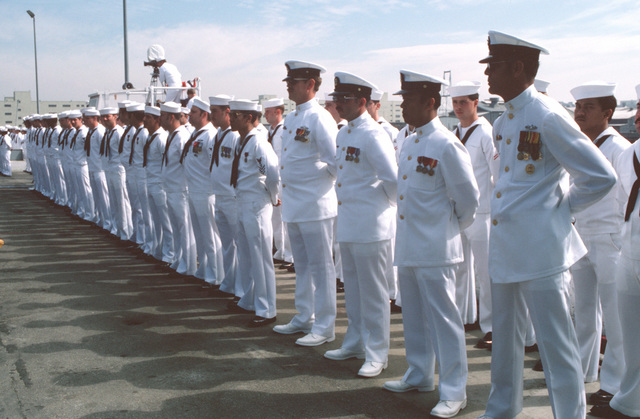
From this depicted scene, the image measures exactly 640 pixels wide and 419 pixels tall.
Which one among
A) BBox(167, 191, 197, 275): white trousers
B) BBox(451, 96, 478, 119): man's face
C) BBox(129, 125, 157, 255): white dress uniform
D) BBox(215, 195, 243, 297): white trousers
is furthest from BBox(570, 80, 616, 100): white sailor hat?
BBox(129, 125, 157, 255): white dress uniform

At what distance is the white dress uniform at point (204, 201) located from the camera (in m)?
7.49

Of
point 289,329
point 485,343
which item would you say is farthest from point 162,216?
point 485,343

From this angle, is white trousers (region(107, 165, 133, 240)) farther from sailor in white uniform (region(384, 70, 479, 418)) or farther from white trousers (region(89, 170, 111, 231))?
sailor in white uniform (region(384, 70, 479, 418))

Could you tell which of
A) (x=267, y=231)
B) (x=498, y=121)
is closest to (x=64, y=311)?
(x=267, y=231)

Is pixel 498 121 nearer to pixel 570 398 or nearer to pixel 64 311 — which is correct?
pixel 570 398

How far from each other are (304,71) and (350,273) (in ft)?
6.39

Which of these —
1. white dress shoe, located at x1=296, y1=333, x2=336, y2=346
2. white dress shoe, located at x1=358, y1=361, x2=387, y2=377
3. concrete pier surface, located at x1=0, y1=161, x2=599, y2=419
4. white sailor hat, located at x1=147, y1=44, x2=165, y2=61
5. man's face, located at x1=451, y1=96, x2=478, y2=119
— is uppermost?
white sailor hat, located at x1=147, y1=44, x2=165, y2=61

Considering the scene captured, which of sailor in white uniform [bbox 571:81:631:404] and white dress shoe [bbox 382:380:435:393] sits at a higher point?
sailor in white uniform [bbox 571:81:631:404]

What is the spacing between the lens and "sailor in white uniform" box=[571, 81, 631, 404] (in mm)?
4234

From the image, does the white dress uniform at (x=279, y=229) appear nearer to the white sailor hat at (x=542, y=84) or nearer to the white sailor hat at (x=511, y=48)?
the white sailor hat at (x=542, y=84)

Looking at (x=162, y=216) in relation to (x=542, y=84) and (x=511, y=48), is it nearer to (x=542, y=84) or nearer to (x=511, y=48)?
(x=542, y=84)

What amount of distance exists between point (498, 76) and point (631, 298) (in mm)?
1628

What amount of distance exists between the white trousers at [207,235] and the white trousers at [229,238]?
35 cm

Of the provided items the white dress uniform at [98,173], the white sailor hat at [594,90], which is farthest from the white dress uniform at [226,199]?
the white dress uniform at [98,173]
